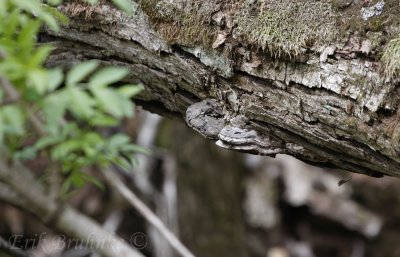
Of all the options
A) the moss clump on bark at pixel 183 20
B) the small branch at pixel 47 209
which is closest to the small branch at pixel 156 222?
the small branch at pixel 47 209

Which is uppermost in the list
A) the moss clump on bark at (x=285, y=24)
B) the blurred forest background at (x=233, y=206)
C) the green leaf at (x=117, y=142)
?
the moss clump on bark at (x=285, y=24)

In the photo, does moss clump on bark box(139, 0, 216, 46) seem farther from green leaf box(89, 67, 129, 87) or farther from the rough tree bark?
green leaf box(89, 67, 129, 87)

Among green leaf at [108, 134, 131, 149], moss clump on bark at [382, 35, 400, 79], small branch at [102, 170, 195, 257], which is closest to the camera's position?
moss clump on bark at [382, 35, 400, 79]

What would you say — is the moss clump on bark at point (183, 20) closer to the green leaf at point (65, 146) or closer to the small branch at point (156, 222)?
the green leaf at point (65, 146)

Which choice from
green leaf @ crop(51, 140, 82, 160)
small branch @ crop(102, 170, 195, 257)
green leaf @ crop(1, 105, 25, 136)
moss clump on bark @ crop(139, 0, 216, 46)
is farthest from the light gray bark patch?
small branch @ crop(102, 170, 195, 257)

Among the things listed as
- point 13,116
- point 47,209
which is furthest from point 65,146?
point 13,116

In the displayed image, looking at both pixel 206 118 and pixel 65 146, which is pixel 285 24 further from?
pixel 65 146
